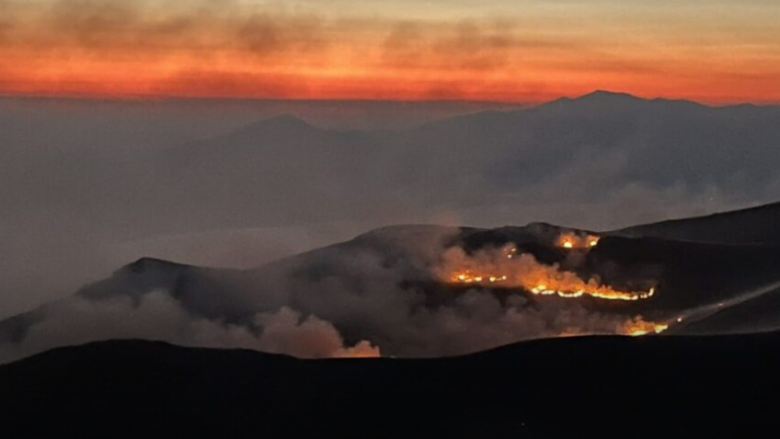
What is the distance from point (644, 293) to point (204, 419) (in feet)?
292

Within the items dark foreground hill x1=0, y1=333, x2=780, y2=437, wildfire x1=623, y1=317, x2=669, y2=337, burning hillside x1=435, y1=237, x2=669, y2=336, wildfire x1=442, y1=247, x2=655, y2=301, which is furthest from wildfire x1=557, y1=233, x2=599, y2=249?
dark foreground hill x1=0, y1=333, x2=780, y2=437

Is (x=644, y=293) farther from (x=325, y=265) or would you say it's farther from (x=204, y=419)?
(x=204, y=419)

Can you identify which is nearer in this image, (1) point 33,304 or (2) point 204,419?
(2) point 204,419

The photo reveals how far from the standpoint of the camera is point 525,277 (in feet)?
463

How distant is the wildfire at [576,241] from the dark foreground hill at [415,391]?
98.0 meters

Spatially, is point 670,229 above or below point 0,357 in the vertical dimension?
above

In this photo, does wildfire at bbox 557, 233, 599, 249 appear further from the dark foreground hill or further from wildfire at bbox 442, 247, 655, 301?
the dark foreground hill

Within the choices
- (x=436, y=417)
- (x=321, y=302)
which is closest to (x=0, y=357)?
(x=321, y=302)

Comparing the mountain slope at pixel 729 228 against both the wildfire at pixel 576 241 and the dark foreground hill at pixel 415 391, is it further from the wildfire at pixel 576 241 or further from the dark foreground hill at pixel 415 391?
the dark foreground hill at pixel 415 391

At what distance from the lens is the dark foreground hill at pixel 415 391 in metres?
42.2

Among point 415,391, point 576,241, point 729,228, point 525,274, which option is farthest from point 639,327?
point 729,228

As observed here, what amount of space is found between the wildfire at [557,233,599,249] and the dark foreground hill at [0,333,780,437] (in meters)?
98.0

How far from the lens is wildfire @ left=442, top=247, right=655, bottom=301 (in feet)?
418

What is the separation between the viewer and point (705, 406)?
141ft
